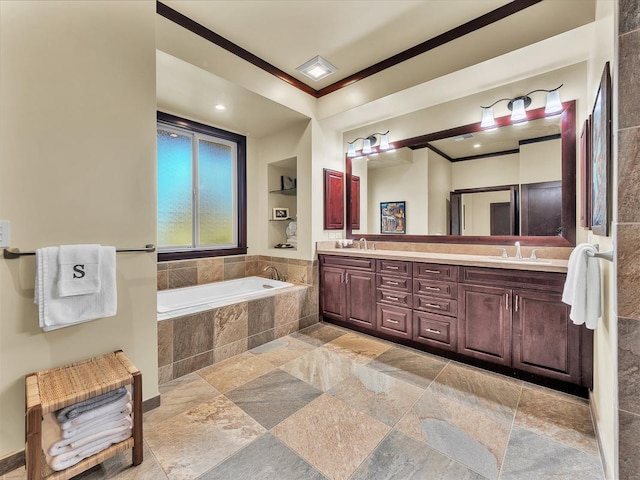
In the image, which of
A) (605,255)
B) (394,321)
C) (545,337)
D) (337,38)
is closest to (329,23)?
(337,38)

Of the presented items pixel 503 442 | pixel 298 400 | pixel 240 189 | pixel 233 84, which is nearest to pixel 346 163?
pixel 240 189

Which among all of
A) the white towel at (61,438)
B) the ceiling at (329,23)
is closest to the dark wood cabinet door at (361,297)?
the ceiling at (329,23)

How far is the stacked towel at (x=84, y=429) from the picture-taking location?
1.29 metres

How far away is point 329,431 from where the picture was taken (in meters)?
1.69

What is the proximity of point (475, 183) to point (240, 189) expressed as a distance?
2923mm

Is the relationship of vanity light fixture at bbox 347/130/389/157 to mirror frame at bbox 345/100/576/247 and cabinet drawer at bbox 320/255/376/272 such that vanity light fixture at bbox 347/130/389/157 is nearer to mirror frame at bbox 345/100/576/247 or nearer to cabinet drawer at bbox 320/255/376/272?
mirror frame at bbox 345/100/576/247

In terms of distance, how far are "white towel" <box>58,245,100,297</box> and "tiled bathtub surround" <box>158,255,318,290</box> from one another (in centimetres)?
174

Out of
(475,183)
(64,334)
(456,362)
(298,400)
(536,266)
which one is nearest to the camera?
(64,334)

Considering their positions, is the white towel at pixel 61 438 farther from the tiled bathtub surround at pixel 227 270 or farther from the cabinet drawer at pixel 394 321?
the cabinet drawer at pixel 394 321

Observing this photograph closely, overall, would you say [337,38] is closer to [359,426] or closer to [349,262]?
[349,262]

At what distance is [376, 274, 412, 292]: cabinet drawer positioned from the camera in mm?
2861

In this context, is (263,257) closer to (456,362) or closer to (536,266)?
(456,362)

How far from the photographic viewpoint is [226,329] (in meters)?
2.63

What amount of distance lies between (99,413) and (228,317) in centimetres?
129
